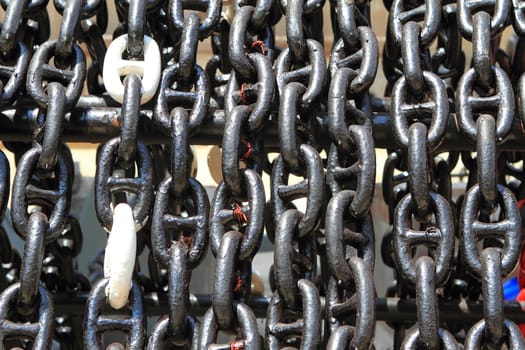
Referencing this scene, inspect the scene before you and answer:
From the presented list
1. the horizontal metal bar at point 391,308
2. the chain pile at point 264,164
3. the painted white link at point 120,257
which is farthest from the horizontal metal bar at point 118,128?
the horizontal metal bar at point 391,308

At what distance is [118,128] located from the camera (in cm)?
91

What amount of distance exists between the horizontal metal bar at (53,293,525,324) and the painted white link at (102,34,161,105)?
1.04 feet

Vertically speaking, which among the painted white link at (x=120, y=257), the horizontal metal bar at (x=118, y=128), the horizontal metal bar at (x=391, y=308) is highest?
the horizontal metal bar at (x=118, y=128)

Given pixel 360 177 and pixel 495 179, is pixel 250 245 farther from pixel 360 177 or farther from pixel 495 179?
pixel 495 179

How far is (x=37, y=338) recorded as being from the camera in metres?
0.78

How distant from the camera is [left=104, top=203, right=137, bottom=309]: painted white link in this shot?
795 millimetres

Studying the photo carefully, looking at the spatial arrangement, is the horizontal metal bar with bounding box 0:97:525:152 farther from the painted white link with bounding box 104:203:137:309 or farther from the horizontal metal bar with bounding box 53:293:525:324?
the horizontal metal bar with bounding box 53:293:525:324

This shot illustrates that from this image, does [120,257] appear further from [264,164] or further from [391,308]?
[391,308]

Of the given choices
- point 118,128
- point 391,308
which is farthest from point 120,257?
point 391,308

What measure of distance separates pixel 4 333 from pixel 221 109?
1.23 feet

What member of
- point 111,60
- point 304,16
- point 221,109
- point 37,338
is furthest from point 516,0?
point 37,338

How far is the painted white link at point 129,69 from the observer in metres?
0.85

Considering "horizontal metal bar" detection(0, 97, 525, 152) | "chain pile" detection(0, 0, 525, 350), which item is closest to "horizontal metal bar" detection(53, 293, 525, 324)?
"chain pile" detection(0, 0, 525, 350)

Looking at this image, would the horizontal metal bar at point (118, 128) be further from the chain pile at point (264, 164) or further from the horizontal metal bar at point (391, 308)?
the horizontal metal bar at point (391, 308)
